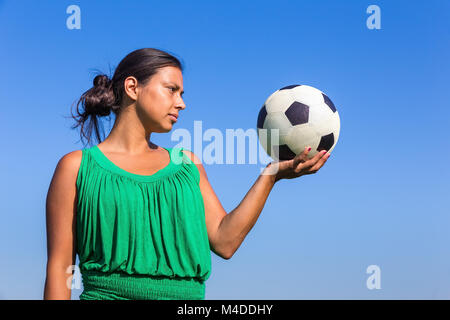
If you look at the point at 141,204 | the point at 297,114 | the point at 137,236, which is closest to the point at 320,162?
the point at 297,114

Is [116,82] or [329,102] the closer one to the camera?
[116,82]

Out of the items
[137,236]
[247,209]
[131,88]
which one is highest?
[131,88]

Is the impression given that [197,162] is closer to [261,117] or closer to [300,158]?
[261,117]

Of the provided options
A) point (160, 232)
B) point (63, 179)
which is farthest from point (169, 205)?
point (63, 179)

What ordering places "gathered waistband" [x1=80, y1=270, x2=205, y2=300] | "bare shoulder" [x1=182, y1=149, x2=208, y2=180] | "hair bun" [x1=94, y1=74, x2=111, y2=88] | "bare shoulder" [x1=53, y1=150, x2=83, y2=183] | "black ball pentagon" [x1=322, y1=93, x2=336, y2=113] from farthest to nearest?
1. "black ball pentagon" [x1=322, y1=93, x2=336, y2=113]
2. "hair bun" [x1=94, y1=74, x2=111, y2=88]
3. "bare shoulder" [x1=182, y1=149, x2=208, y2=180]
4. "bare shoulder" [x1=53, y1=150, x2=83, y2=183]
5. "gathered waistband" [x1=80, y1=270, x2=205, y2=300]

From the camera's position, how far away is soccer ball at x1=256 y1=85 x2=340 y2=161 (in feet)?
17.9

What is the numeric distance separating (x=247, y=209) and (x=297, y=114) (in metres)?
1.19

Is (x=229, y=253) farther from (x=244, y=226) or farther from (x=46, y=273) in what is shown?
(x=46, y=273)

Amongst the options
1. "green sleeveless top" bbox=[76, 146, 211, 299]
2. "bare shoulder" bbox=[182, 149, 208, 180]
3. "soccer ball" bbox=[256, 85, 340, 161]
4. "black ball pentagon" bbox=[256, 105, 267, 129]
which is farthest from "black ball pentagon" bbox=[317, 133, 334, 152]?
"green sleeveless top" bbox=[76, 146, 211, 299]

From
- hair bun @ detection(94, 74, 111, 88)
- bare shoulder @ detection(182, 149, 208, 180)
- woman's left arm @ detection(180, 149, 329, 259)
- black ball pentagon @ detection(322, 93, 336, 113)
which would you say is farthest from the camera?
black ball pentagon @ detection(322, 93, 336, 113)

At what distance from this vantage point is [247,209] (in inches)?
197

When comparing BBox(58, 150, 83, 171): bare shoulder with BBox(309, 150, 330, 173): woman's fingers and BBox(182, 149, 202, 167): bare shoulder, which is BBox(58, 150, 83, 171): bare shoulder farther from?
BBox(309, 150, 330, 173): woman's fingers

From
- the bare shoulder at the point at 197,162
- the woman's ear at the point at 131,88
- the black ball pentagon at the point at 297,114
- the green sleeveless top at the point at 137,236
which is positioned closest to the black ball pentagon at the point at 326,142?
the black ball pentagon at the point at 297,114

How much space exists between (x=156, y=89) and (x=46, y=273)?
1.91m
